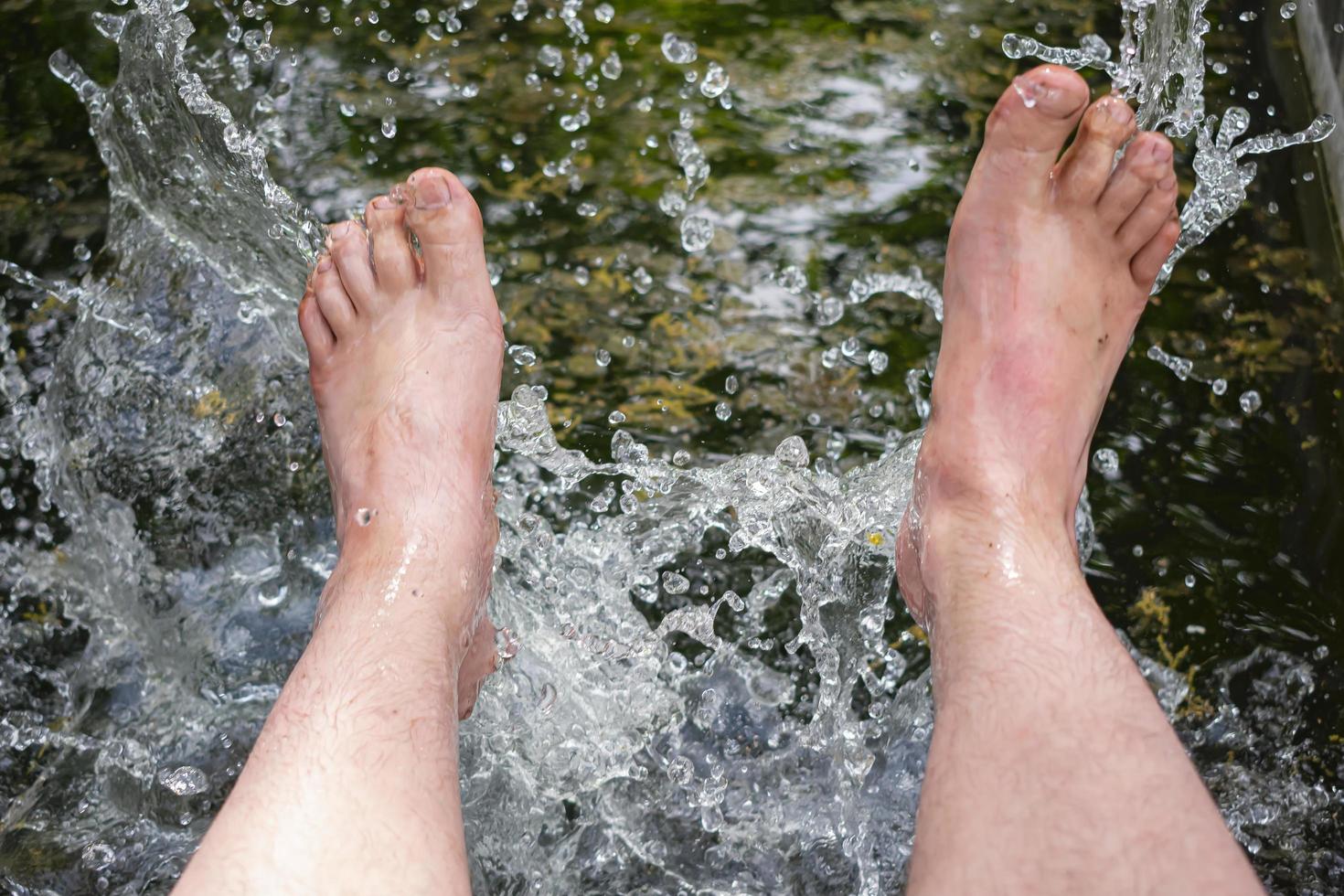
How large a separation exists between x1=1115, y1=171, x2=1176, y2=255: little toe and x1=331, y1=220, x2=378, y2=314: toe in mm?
1132

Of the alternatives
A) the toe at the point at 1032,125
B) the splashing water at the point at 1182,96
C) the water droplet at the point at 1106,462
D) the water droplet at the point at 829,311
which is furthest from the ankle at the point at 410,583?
the splashing water at the point at 1182,96

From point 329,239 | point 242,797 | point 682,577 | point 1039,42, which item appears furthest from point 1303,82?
point 242,797

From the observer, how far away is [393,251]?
70.3 inches

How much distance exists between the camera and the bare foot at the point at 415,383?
154 cm

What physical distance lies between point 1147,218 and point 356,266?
3.93 ft

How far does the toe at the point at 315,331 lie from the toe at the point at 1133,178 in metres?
1.17

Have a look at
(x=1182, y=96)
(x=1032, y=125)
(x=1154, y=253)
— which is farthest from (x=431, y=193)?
(x=1182, y=96)

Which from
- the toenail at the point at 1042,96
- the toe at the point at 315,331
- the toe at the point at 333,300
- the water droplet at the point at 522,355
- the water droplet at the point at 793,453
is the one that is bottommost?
the water droplet at the point at 793,453

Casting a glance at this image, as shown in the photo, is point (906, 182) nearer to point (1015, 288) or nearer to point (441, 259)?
point (1015, 288)

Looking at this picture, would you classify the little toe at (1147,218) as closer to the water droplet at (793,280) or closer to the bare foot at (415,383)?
the water droplet at (793,280)

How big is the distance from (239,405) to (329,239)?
0.33m

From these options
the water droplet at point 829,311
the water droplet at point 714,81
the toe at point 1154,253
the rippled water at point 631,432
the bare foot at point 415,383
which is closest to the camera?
the bare foot at point 415,383

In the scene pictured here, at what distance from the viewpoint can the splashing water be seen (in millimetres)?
1986

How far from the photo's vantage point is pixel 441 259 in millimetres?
1754
